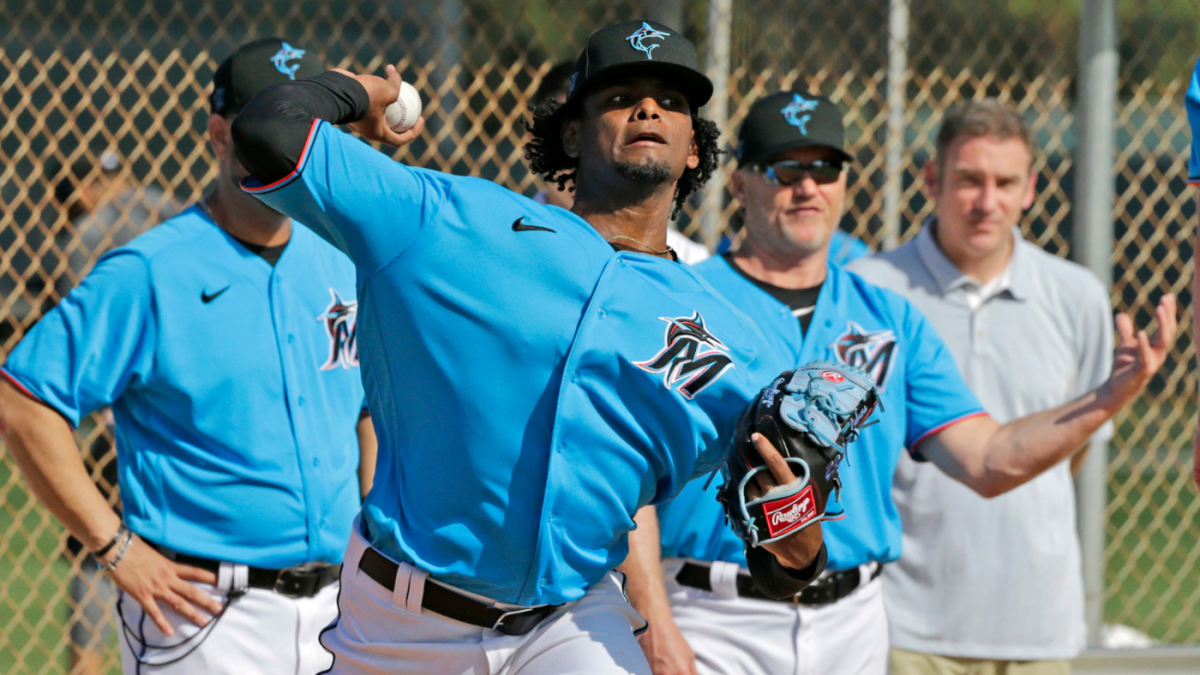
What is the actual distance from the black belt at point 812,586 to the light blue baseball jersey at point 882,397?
4cm

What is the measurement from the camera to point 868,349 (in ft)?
11.1

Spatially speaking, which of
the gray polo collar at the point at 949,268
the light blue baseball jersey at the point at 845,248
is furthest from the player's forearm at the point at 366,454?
the light blue baseball jersey at the point at 845,248

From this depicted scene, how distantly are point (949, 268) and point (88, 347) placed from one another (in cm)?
261

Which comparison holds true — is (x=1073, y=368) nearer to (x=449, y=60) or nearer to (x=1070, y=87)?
(x=1070, y=87)

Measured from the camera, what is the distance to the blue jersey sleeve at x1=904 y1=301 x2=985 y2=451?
11.1 ft

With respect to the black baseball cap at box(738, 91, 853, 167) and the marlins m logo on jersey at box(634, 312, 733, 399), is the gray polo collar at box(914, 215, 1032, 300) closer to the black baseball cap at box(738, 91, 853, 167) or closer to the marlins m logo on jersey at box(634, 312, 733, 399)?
the black baseball cap at box(738, 91, 853, 167)

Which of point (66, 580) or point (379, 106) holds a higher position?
point (379, 106)

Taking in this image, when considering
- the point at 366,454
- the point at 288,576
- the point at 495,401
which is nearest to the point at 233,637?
the point at 288,576

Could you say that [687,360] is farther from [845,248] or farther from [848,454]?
[845,248]

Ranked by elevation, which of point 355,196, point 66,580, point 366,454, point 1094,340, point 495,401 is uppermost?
point 1094,340

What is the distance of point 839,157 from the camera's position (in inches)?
142

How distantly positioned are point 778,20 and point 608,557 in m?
3.49

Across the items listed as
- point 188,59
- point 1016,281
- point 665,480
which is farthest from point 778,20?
point 188,59

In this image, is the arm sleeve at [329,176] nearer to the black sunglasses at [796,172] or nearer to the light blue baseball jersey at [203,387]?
the light blue baseball jersey at [203,387]
